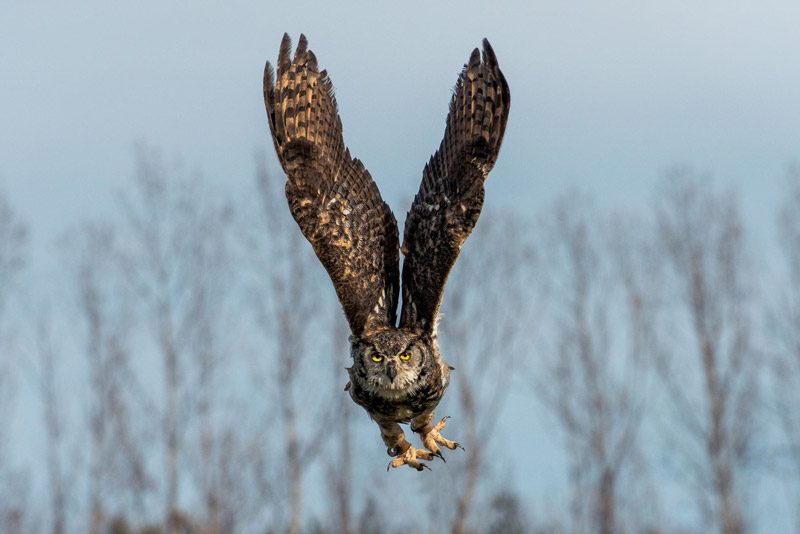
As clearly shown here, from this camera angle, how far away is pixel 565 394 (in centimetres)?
3428

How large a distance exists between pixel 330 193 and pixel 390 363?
1.41 metres

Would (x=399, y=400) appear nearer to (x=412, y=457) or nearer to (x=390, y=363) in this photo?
(x=390, y=363)

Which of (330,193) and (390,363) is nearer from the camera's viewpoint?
(390,363)

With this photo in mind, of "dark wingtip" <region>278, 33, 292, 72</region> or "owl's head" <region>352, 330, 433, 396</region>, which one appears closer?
"owl's head" <region>352, 330, 433, 396</region>

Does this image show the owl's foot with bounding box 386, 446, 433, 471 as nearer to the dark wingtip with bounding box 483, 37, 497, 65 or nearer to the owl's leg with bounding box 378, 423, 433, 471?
the owl's leg with bounding box 378, 423, 433, 471

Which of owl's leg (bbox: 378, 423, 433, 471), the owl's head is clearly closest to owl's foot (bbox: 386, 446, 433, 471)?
owl's leg (bbox: 378, 423, 433, 471)

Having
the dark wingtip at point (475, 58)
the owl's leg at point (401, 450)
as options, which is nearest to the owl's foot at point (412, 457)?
the owl's leg at point (401, 450)

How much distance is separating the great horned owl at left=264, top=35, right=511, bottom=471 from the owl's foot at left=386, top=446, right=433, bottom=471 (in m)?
0.03

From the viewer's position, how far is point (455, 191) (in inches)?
456

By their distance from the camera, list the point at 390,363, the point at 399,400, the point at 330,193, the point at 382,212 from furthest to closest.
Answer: the point at 382,212, the point at 330,193, the point at 399,400, the point at 390,363

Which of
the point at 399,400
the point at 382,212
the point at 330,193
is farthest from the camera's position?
the point at 382,212

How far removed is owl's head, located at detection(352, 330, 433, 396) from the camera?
11.0 m

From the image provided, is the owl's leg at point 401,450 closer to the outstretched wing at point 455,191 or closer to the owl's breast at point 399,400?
the owl's breast at point 399,400

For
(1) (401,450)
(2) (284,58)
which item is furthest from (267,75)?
(1) (401,450)
